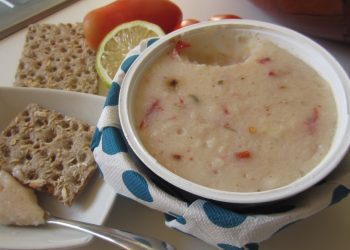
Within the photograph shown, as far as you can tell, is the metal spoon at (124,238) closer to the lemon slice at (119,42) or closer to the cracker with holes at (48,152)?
the cracker with holes at (48,152)

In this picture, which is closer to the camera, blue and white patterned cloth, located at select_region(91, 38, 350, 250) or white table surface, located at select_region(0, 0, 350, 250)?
blue and white patterned cloth, located at select_region(91, 38, 350, 250)

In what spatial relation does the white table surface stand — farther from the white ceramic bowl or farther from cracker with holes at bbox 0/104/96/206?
the white ceramic bowl

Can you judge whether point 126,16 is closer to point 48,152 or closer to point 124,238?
point 48,152

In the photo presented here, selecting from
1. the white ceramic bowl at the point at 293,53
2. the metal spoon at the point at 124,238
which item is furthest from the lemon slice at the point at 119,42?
the metal spoon at the point at 124,238

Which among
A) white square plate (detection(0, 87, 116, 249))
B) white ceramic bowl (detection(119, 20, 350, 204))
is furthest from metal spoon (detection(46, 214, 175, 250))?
white ceramic bowl (detection(119, 20, 350, 204))

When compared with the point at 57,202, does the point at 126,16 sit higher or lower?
higher

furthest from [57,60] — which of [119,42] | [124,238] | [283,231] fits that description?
[283,231]
